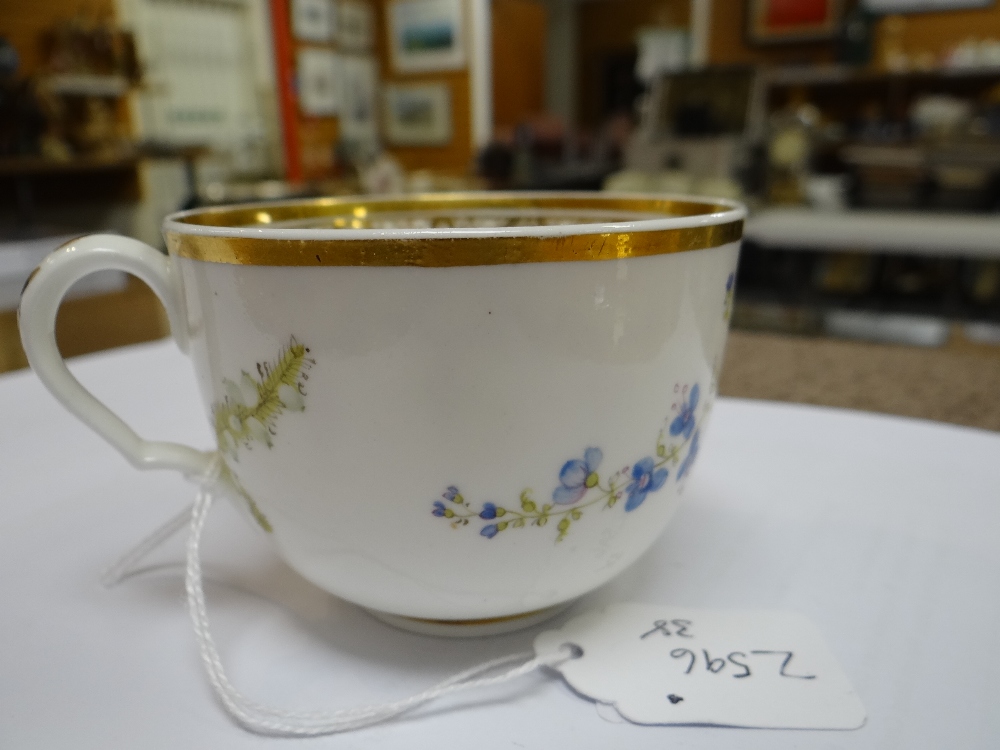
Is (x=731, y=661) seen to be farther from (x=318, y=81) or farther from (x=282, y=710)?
(x=318, y=81)

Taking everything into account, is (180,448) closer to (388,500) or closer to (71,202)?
(388,500)

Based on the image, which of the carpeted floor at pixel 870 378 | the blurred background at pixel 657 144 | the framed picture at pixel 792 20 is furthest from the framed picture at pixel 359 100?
the carpeted floor at pixel 870 378

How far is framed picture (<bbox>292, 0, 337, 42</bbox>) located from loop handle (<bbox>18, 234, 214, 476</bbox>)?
14.2ft

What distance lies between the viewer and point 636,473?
0.76ft

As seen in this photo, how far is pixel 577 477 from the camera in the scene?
22 cm

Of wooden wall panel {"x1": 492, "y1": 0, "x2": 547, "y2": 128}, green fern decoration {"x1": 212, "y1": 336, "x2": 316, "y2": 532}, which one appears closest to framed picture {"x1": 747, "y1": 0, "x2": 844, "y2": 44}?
wooden wall panel {"x1": 492, "y1": 0, "x2": 547, "y2": 128}

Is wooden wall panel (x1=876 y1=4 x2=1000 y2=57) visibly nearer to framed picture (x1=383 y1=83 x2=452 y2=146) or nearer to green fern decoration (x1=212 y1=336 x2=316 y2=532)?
framed picture (x1=383 y1=83 x2=452 y2=146)

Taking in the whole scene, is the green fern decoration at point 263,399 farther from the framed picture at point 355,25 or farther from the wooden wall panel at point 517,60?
the wooden wall panel at point 517,60

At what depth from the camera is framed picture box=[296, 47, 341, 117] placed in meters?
4.21

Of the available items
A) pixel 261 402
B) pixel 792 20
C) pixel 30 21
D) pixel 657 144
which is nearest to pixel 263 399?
pixel 261 402

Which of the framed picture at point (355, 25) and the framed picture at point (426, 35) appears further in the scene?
the framed picture at point (426, 35)

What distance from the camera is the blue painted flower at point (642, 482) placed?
23 centimetres

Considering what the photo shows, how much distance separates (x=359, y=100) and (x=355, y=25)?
453 mm

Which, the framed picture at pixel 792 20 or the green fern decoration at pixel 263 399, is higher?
the framed picture at pixel 792 20
